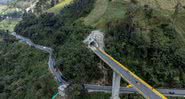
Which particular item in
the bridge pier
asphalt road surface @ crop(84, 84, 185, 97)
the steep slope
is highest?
the steep slope

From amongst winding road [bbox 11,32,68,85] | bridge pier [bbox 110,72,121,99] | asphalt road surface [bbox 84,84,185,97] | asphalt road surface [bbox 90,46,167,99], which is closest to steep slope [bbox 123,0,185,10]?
asphalt road surface [bbox 90,46,167,99]

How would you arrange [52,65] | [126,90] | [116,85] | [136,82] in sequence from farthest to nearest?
[52,65] < [126,90] < [116,85] < [136,82]

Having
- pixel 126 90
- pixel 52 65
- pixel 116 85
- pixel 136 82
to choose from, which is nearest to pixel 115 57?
pixel 126 90

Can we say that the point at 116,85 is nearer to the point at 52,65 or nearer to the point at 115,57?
the point at 115,57

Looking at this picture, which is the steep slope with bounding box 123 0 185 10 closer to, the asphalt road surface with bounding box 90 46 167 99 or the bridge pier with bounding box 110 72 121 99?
the asphalt road surface with bounding box 90 46 167 99

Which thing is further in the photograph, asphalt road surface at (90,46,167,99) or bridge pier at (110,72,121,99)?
bridge pier at (110,72,121,99)

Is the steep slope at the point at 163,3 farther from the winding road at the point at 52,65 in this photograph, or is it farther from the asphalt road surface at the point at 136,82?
the winding road at the point at 52,65

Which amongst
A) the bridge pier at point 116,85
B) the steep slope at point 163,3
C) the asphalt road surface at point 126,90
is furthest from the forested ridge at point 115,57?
the steep slope at point 163,3

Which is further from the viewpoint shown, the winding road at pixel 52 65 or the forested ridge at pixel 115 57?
the winding road at pixel 52 65

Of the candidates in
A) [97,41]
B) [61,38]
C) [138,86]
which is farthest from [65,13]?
[138,86]
